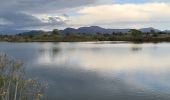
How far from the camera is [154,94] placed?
104 ft

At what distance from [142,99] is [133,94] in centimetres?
235

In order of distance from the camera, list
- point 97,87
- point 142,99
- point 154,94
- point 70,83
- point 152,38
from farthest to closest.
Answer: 1. point 152,38
2. point 70,83
3. point 97,87
4. point 154,94
5. point 142,99

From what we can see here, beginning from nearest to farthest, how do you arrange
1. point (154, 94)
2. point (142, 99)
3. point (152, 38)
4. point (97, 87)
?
point (142, 99)
point (154, 94)
point (97, 87)
point (152, 38)

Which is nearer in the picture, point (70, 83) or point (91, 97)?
point (91, 97)

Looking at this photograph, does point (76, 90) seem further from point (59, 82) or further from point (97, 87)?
point (59, 82)

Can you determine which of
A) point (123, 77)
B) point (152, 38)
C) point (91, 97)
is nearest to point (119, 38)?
point (152, 38)

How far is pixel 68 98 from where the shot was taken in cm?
2959

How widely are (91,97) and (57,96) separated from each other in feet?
10.7

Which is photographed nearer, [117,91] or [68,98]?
[68,98]

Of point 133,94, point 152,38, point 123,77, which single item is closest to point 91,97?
point 133,94

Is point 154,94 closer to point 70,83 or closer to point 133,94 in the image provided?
point 133,94

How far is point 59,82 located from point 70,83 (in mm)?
1454

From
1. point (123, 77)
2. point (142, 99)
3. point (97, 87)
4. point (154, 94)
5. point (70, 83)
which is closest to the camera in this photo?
point (142, 99)

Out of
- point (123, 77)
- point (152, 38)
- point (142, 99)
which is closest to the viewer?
point (142, 99)
